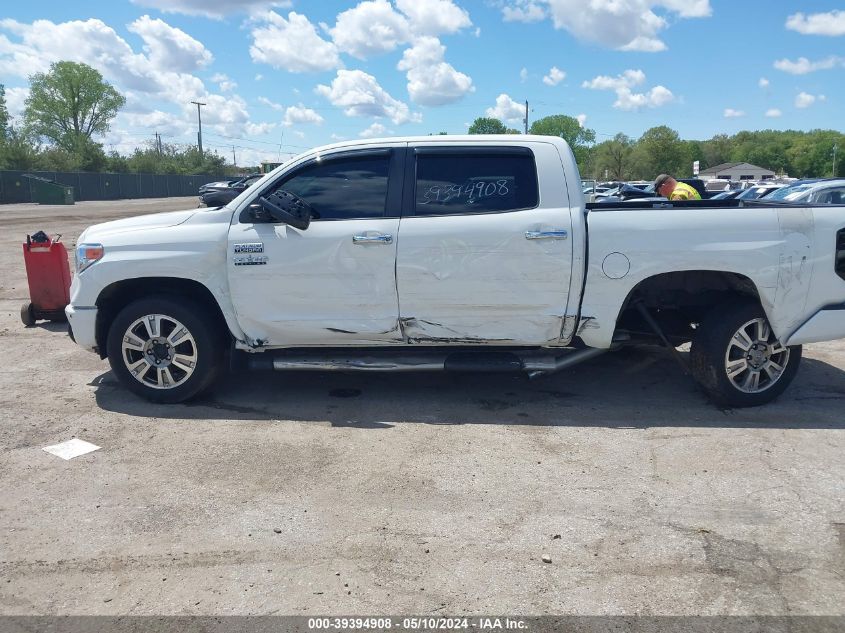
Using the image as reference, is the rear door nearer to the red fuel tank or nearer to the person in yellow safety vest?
the person in yellow safety vest

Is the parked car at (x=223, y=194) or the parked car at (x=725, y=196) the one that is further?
the parked car at (x=725, y=196)

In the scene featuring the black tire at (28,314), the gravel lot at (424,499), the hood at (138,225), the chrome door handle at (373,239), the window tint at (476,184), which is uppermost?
the window tint at (476,184)

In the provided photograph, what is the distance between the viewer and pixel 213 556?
10.9 ft

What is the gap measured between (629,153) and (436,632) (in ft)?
305

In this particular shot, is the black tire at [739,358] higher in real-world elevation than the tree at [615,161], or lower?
lower

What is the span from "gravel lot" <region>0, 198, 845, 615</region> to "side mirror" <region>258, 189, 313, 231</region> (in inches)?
57.3

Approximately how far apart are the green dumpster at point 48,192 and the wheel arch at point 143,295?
4489cm

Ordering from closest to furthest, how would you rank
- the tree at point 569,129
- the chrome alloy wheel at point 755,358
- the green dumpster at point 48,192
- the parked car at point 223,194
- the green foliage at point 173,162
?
the chrome alloy wheel at point 755,358 < the parked car at point 223,194 < the green dumpster at point 48,192 < the green foliage at point 173,162 < the tree at point 569,129

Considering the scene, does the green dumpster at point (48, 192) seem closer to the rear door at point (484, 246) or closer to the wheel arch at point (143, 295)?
the wheel arch at point (143, 295)

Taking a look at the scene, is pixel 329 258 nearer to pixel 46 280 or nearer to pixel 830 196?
pixel 46 280

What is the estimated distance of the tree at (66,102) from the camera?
78250mm

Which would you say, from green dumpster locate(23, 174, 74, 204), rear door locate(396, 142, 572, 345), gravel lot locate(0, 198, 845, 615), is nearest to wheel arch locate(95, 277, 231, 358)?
gravel lot locate(0, 198, 845, 615)

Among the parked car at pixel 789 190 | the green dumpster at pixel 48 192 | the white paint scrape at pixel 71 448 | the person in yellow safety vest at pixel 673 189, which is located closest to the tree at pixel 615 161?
the green dumpster at pixel 48 192

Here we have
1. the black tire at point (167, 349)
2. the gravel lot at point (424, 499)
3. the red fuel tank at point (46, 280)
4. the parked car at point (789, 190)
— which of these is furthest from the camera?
the parked car at point (789, 190)
